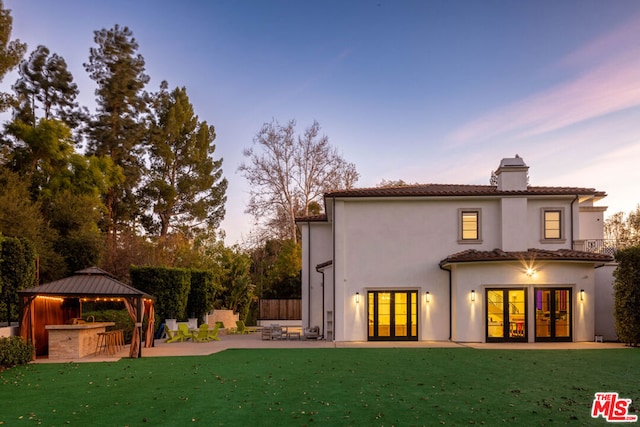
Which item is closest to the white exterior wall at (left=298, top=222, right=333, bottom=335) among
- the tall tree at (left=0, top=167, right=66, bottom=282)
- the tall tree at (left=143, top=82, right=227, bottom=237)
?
the tall tree at (left=0, top=167, right=66, bottom=282)

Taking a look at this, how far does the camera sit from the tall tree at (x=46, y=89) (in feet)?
112

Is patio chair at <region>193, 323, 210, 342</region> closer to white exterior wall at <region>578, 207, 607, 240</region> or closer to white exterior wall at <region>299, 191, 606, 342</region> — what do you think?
white exterior wall at <region>299, 191, 606, 342</region>

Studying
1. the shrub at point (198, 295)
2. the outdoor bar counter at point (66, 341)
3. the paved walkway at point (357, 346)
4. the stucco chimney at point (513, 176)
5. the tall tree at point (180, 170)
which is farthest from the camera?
the tall tree at point (180, 170)

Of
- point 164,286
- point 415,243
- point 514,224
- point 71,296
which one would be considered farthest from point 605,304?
point 71,296

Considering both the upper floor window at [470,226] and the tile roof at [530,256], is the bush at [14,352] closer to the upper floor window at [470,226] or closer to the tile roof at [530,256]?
the tile roof at [530,256]

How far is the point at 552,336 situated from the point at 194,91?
33.5m

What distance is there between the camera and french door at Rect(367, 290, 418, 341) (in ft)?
70.1

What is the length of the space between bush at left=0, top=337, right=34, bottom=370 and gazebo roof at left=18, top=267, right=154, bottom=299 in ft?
5.25

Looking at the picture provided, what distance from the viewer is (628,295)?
18.7 m

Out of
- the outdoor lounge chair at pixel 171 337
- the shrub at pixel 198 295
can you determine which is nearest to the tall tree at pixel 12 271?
the outdoor lounge chair at pixel 171 337

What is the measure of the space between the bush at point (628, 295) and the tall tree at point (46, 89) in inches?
1303

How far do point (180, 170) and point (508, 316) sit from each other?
96.1 ft

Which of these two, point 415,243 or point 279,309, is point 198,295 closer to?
point 279,309

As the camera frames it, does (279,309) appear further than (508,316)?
Yes
